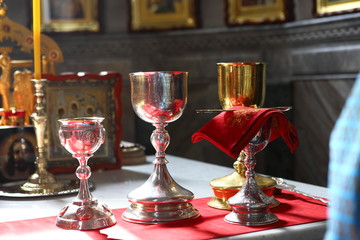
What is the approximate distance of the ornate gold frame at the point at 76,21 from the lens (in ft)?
11.6

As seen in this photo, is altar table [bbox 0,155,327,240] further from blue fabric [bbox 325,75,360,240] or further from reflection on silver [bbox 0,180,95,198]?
blue fabric [bbox 325,75,360,240]

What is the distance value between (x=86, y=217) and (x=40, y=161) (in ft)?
1.38

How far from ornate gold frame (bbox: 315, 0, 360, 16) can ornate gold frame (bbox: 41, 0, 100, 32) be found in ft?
4.29

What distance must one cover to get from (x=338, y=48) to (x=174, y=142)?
45.9 inches

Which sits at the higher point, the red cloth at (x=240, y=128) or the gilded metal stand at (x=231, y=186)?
the red cloth at (x=240, y=128)

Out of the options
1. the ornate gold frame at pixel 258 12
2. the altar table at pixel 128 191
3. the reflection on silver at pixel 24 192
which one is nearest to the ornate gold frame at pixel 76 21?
the ornate gold frame at pixel 258 12

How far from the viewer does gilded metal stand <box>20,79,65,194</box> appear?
4.71 feet

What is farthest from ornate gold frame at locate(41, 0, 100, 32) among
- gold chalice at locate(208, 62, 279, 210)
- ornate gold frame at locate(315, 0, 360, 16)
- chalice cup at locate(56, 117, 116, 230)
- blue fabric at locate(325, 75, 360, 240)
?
blue fabric at locate(325, 75, 360, 240)

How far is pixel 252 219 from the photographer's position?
108 cm

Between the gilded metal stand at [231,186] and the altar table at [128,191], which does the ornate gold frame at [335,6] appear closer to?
the altar table at [128,191]

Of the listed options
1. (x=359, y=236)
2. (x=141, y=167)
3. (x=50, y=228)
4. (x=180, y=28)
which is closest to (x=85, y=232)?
(x=50, y=228)

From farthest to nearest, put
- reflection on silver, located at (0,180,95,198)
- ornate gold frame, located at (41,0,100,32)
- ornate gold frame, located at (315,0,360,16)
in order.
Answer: ornate gold frame, located at (41,0,100,32)
ornate gold frame, located at (315,0,360,16)
reflection on silver, located at (0,180,95,198)

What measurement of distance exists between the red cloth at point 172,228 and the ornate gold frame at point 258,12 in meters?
2.18

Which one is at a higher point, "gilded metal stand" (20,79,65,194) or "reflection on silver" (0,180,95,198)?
"gilded metal stand" (20,79,65,194)
